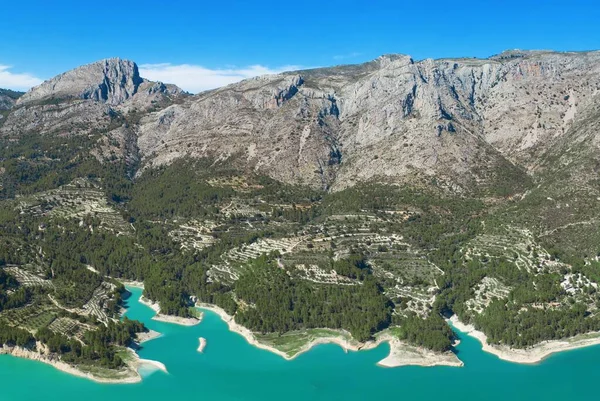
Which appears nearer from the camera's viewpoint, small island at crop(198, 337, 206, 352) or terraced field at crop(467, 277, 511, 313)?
small island at crop(198, 337, 206, 352)

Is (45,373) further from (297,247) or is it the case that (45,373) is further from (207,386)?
(297,247)

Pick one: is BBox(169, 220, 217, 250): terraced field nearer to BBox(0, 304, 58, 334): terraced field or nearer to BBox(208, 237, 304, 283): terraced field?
BBox(208, 237, 304, 283): terraced field

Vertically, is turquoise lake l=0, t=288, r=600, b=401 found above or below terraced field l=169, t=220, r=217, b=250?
below

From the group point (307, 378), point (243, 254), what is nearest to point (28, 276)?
point (243, 254)

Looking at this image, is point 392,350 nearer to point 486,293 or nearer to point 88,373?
point 486,293

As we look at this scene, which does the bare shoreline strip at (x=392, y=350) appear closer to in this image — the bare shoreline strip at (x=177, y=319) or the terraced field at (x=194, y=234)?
the bare shoreline strip at (x=177, y=319)

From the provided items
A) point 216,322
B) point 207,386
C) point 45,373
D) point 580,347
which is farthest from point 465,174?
point 45,373

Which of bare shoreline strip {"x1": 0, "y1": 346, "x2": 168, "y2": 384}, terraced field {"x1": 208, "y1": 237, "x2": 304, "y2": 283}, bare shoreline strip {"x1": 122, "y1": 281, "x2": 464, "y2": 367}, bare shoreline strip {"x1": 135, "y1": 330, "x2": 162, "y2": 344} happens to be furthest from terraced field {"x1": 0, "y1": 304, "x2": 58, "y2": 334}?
terraced field {"x1": 208, "y1": 237, "x2": 304, "y2": 283}
